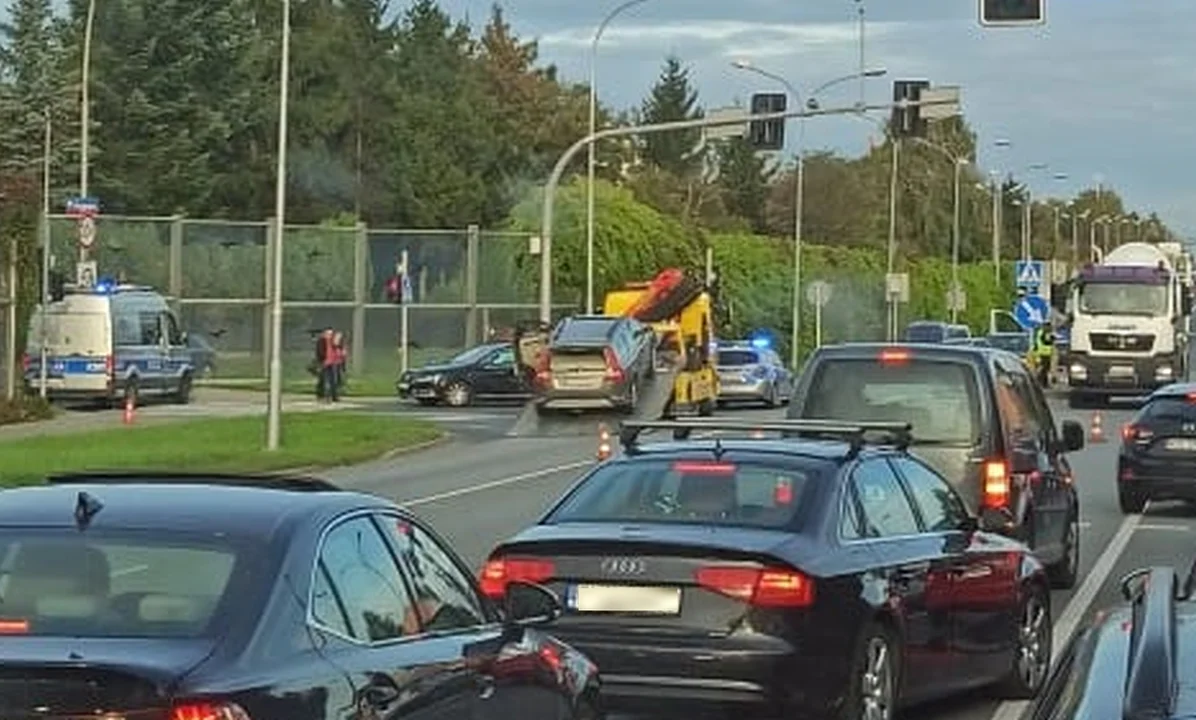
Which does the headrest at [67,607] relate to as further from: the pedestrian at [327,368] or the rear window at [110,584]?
the pedestrian at [327,368]

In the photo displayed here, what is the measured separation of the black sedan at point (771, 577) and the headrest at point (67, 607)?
13.0 feet

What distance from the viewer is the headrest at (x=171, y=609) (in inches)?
257

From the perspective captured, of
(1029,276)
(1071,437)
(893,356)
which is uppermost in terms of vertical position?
(1029,276)

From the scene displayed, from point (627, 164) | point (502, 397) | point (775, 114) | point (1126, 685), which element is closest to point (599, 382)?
point (775, 114)

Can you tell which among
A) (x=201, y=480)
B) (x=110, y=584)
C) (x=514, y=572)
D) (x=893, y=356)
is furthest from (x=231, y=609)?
(x=893, y=356)

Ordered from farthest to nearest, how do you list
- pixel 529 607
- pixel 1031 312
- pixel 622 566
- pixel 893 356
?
pixel 1031 312 → pixel 893 356 → pixel 622 566 → pixel 529 607

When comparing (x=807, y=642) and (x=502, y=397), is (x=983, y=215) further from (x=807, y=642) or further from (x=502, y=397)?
(x=807, y=642)

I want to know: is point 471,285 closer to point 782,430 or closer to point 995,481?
point 995,481

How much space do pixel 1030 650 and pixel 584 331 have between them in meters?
31.8

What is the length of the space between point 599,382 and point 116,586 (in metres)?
37.3

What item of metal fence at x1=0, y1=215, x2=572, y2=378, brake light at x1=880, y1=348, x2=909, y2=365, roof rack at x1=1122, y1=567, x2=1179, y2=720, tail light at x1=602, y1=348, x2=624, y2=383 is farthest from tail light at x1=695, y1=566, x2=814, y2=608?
metal fence at x1=0, y1=215, x2=572, y2=378

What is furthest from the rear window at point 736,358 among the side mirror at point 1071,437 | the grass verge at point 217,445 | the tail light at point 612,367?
the side mirror at point 1071,437

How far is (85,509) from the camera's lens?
6.95 m

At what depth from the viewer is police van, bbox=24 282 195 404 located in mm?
50781
